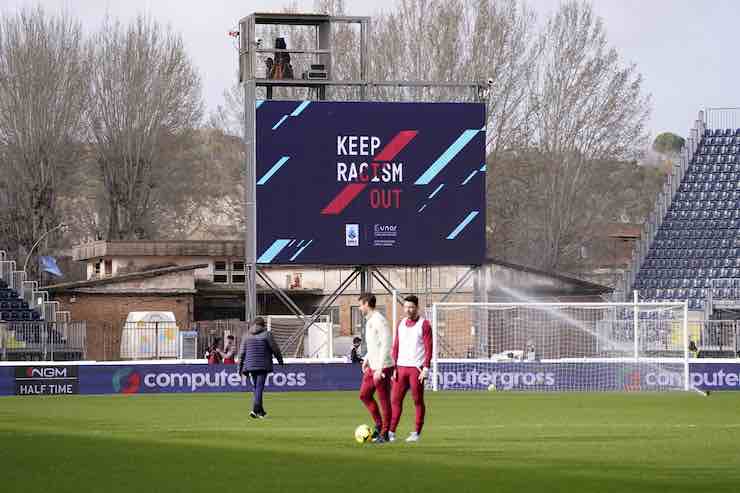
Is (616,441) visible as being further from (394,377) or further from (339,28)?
(339,28)

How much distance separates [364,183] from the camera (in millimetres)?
41562

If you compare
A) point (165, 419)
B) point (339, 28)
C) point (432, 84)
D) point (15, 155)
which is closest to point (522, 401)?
point (165, 419)

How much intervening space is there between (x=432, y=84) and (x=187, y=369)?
10.5m

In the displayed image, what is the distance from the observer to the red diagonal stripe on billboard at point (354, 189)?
4144 cm

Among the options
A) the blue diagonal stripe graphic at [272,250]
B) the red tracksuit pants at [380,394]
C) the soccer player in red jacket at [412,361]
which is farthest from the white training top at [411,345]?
the blue diagonal stripe graphic at [272,250]

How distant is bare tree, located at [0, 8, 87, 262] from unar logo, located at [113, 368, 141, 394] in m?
34.0

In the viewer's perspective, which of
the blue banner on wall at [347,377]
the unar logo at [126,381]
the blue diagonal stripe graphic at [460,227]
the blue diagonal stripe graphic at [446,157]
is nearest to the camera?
the blue banner on wall at [347,377]

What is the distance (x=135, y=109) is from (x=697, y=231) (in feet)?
95.1

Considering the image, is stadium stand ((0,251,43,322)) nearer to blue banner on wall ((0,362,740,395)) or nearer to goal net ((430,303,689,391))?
blue banner on wall ((0,362,740,395))

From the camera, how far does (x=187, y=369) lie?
136 feet

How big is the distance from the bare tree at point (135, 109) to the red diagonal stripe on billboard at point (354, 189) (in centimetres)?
3484

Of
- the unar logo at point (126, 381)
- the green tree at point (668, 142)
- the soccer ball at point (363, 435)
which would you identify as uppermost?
the green tree at point (668, 142)

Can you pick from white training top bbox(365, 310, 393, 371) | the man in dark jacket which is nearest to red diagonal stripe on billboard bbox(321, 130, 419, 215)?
the man in dark jacket

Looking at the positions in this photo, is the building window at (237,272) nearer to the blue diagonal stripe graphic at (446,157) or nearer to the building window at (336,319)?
the building window at (336,319)
